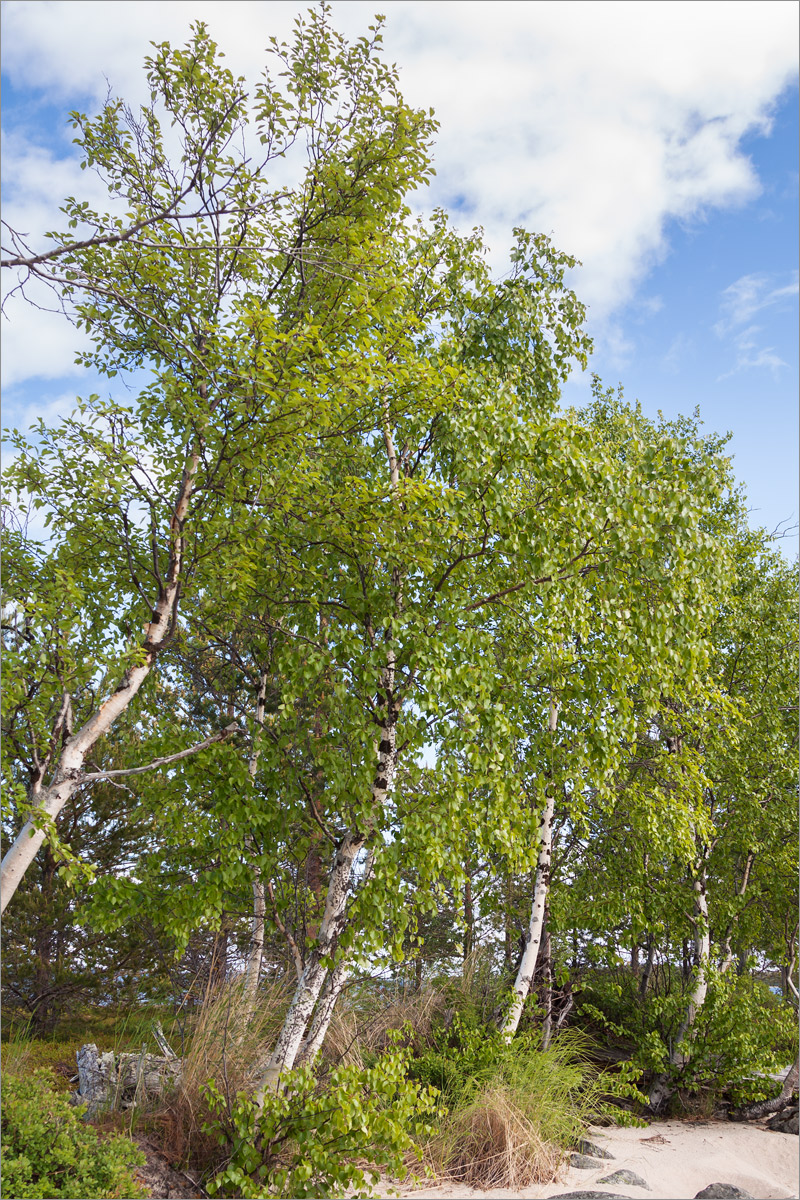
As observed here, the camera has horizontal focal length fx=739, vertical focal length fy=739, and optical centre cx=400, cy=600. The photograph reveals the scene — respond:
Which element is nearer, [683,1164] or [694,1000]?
[683,1164]

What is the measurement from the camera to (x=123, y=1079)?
20.3 ft

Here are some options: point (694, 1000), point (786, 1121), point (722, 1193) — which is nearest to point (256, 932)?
point (722, 1193)

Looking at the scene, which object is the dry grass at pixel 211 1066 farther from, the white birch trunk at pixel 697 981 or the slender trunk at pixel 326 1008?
the white birch trunk at pixel 697 981

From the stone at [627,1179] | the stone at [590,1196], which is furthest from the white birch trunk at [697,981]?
the stone at [590,1196]

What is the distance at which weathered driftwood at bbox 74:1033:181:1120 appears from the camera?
6020mm

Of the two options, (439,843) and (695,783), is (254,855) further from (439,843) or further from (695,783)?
(695,783)

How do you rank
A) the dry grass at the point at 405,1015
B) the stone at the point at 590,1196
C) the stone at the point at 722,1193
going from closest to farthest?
the stone at the point at 590,1196 < the stone at the point at 722,1193 < the dry grass at the point at 405,1015

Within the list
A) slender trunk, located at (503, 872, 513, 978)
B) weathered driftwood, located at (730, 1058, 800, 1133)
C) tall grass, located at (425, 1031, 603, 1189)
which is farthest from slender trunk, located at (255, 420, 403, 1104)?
weathered driftwood, located at (730, 1058, 800, 1133)

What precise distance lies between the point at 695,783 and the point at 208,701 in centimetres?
715

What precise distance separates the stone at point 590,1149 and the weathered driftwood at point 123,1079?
3.82 meters

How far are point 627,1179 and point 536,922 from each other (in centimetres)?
255

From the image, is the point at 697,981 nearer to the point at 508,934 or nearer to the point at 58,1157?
the point at 508,934

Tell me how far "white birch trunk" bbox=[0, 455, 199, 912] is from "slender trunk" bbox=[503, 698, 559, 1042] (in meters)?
4.25

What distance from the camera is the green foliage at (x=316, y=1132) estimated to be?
458 centimetres
